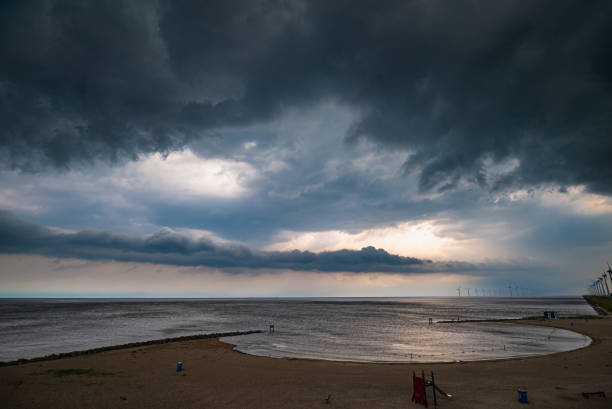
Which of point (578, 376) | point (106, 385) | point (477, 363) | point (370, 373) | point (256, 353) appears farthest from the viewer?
point (256, 353)

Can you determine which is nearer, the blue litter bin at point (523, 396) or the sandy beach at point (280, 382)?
the blue litter bin at point (523, 396)

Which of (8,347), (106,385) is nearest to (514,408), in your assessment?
→ (106,385)

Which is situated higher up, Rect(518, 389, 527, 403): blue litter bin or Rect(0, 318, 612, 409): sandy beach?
Rect(518, 389, 527, 403): blue litter bin

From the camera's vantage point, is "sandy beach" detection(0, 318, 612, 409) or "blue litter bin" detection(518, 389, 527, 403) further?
"sandy beach" detection(0, 318, 612, 409)

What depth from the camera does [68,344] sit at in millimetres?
50500

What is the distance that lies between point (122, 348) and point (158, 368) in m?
16.9

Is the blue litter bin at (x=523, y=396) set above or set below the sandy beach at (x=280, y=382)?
above

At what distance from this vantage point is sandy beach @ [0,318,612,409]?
22281 mm

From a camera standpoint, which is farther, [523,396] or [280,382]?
[280,382]

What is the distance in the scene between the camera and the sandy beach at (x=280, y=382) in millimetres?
22281

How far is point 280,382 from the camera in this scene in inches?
1117

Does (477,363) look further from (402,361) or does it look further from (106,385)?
(106,385)

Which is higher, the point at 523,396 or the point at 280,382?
the point at 523,396

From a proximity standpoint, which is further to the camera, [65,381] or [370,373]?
[370,373]
